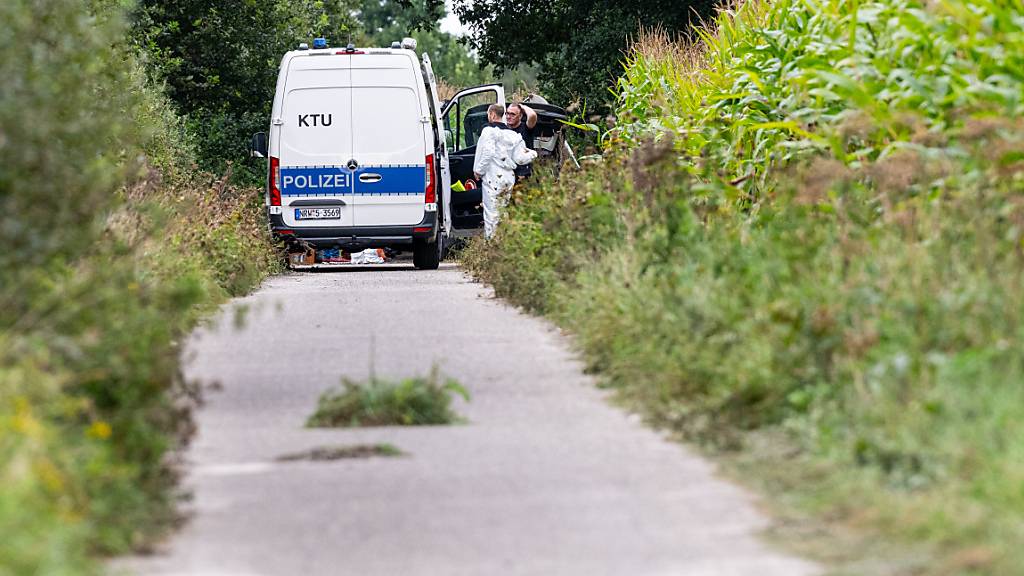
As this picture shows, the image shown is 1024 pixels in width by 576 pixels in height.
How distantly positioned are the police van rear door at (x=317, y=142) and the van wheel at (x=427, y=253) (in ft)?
4.52

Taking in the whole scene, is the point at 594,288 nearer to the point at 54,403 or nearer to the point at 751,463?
the point at 751,463

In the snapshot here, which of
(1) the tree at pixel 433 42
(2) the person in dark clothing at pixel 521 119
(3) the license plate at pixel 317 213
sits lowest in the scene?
(3) the license plate at pixel 317 213

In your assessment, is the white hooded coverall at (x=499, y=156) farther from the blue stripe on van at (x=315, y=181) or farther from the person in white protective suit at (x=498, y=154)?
the blue stripe on van at (x=315, y=181)

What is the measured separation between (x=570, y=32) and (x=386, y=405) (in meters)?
27.4

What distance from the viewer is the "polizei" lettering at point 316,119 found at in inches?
832

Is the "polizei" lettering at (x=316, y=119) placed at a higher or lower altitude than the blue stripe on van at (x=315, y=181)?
higher

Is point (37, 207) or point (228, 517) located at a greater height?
point (37, 207)

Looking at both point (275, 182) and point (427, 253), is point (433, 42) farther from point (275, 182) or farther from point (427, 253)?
point (275, 182)

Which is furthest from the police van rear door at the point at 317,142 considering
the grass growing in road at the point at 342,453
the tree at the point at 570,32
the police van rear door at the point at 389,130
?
the grass growing in road at the point at 342,453

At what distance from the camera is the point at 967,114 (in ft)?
32.5

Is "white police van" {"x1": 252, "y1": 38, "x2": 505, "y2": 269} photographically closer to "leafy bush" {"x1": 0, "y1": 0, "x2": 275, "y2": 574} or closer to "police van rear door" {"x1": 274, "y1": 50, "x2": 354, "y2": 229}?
"police van rear door" {"x1": 274, "y1": 50, "x2": 354, "y2": 229}

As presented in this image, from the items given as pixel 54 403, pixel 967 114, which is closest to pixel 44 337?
pixel 54 403

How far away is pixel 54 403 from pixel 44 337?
0.67 metres

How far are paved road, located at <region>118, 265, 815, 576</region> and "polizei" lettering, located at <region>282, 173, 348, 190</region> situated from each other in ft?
33.8
